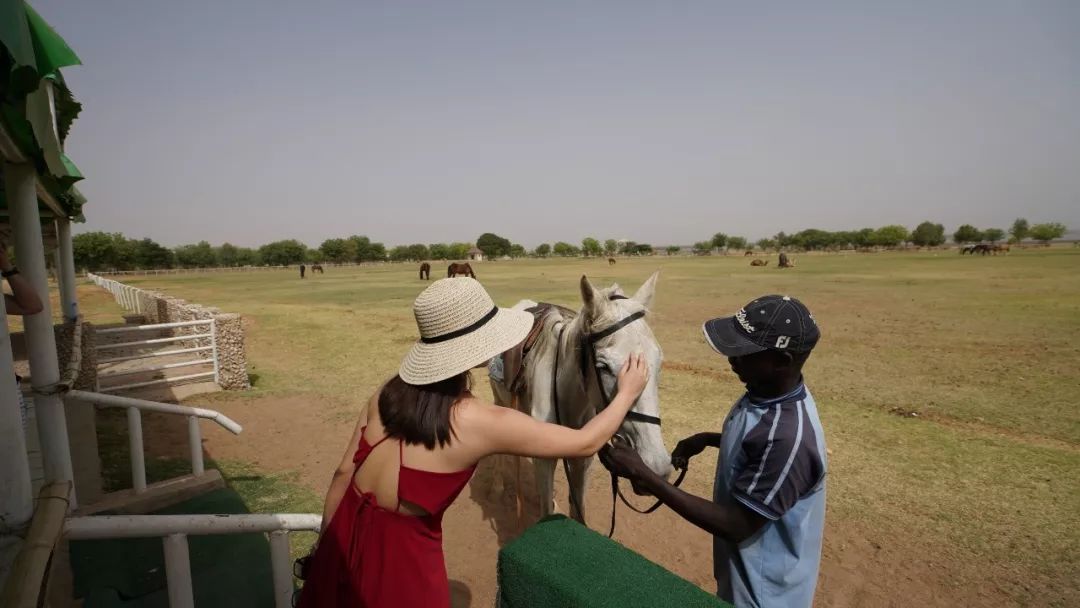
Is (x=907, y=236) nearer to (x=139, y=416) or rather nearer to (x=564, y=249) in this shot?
(x=564, y=249)

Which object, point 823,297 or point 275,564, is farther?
point 823,297

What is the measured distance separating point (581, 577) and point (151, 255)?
107 m

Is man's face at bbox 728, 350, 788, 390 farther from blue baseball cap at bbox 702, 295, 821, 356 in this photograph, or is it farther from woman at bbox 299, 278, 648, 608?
woman at bbox 299, 278, 648, 608

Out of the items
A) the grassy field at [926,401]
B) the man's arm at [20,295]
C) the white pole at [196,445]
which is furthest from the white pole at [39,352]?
the grassy field at [926,401]

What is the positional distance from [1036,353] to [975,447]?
22.9 feet

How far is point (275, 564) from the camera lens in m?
2.15

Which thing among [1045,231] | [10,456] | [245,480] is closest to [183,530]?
[10,456]

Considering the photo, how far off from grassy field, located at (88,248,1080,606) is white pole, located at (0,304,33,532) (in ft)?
18.9

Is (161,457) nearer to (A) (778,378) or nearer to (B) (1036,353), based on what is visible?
(A) (778,378)

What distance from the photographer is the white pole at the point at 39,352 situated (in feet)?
10.1

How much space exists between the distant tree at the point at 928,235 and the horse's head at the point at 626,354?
15758 cm

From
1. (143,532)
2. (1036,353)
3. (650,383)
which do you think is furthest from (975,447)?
(143,532)

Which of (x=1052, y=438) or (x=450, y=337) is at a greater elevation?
(x=450, y=337)

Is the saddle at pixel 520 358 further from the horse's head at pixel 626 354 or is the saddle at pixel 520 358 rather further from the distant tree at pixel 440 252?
the distant tree at pixel 440 252
